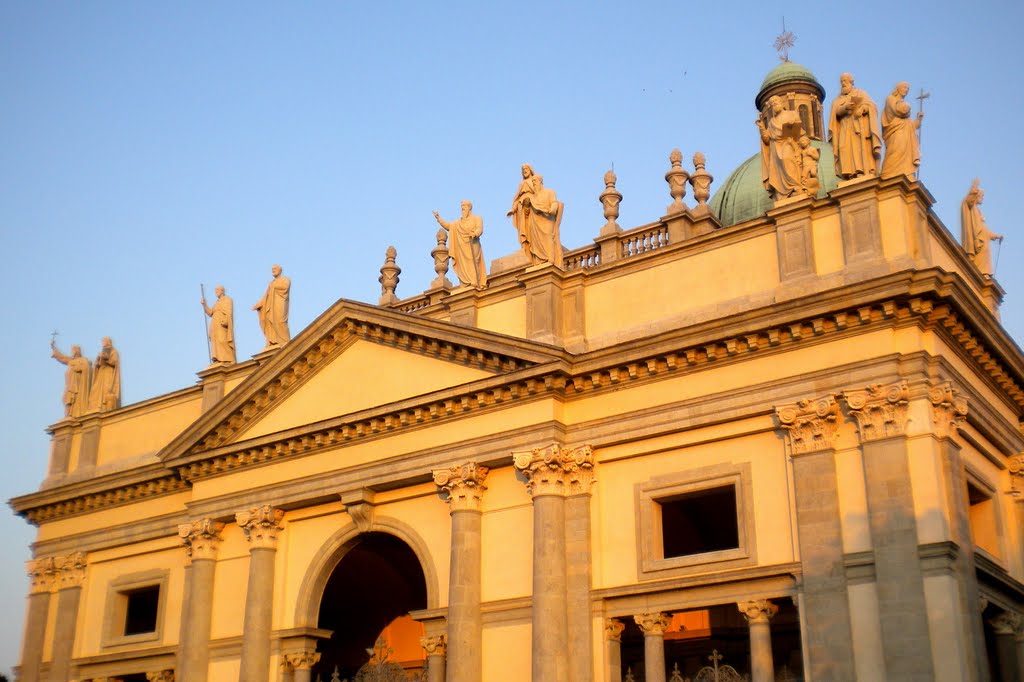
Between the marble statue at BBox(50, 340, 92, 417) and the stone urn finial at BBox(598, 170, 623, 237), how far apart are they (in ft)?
52.8

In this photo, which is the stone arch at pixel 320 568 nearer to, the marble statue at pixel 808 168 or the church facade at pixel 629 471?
the church facade at pixel 629 471

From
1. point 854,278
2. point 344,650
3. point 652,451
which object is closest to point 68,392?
point 344,650

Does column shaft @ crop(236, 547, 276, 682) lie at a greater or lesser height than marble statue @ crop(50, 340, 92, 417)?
lesser

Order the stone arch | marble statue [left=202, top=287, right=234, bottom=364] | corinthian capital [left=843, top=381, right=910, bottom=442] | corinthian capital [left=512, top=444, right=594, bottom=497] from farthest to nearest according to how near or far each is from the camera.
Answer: marble statue [left=202, top=287, right=234, bottom=364], the stone arch, corinthian capital [left=512, top=444, right=594, bottom=497], corinthian capital [left=843, top=381, right=910, bottom=442]

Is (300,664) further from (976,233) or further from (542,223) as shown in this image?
(976,233)

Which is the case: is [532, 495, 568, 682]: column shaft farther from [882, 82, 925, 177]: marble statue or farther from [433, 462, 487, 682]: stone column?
[882, 82, 925, 177]: marble statue

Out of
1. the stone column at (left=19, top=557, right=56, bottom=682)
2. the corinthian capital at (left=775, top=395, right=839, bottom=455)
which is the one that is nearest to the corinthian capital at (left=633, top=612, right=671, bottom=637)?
Result: the corinthian capital at (left=775, top=395, right=839, bottom=455)

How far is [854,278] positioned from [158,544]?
60.0ft

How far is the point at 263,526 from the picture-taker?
27.1 meters

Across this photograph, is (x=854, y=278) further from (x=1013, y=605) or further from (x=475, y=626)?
(x=475, y=626)

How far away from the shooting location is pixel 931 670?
60.6ft

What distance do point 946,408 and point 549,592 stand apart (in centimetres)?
763

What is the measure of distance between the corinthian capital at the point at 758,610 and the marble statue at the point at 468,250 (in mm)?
9137

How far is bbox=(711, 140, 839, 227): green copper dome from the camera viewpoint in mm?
38125
